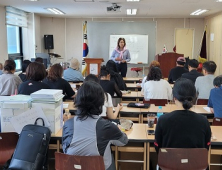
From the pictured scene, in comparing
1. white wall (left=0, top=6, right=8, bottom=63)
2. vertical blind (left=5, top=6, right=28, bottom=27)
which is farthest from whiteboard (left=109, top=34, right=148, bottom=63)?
white wall (left=0, top=6, right=8, bottom=63)

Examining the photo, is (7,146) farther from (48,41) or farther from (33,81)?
(48,41)

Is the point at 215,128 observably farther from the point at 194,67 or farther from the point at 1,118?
the point at 194,67

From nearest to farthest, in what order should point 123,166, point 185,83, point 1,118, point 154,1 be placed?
point 185,83 < point 1,118 < point 123,166 < point 154,1

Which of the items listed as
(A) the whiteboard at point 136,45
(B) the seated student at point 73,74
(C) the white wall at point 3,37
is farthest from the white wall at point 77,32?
(B) the seated student at point 73,74

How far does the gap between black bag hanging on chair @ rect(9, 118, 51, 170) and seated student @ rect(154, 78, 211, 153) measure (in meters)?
1.07

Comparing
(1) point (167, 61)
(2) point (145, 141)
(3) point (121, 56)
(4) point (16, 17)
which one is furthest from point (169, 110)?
(4) point (16, 17)

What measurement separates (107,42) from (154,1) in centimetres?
420

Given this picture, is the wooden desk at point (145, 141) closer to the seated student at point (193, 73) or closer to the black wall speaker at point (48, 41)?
the seated student at point (193, 73)

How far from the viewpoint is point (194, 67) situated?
17.5 feet

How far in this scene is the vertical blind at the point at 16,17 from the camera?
7.96m

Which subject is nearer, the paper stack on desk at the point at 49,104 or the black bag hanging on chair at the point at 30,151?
the black bag hanging on chair at the point at 30,151

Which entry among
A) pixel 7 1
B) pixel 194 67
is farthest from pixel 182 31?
pixel 7 1

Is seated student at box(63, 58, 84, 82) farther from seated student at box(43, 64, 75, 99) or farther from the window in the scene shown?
the window

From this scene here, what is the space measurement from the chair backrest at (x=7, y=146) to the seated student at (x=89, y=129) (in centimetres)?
87
